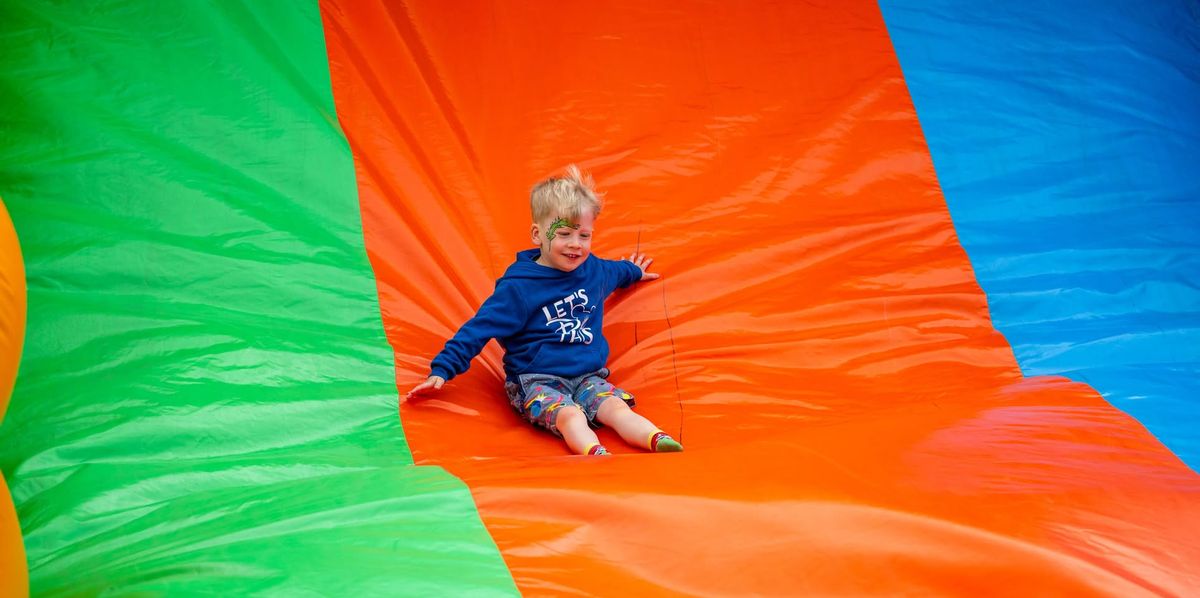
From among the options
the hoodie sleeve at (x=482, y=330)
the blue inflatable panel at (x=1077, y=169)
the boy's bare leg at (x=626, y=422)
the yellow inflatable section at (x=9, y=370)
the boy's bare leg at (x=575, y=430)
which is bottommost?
the yellow inflatable section at (x=9, y=370)

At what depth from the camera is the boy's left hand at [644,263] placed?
233cm

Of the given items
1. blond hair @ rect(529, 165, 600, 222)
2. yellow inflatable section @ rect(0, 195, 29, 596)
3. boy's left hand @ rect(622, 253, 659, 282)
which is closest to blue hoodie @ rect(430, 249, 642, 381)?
blond hair @ rect(529, 165, 600, 222)

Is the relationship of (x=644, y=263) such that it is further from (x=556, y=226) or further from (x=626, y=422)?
A: (x=626, y=422)

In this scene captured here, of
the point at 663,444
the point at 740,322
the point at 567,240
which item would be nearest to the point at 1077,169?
the point at 740,322

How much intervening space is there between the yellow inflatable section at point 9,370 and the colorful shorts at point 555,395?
0.91 metres

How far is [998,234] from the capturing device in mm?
2516

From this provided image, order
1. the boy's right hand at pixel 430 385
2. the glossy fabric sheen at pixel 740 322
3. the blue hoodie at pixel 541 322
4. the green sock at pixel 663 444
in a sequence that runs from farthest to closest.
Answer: the blue hoodie at pixel 541 322
the boy's right hand at pixel 430 385
the green sock at pixel 663 444
the glossy fabric sheen at pixel 740 322

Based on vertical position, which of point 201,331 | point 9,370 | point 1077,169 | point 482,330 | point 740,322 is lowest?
point 9,370

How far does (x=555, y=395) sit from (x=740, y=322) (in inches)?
19.2

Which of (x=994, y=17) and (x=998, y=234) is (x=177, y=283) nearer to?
(x=998, y=234)

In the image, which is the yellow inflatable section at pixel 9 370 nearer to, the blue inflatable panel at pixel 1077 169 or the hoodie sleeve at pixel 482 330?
the hoodie sleeve at pixel 482 330

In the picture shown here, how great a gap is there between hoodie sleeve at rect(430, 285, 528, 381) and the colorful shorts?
0.11 metres

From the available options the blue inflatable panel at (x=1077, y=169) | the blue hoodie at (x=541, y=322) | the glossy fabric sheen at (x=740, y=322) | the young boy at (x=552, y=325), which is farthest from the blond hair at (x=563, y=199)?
the blue inflatable panel at (x=1077, y=169)

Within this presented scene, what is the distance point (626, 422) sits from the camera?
1.86 meters
